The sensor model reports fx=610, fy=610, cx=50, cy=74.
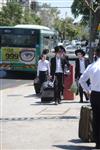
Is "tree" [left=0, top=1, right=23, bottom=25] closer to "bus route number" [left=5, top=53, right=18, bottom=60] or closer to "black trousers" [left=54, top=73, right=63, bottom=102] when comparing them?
"bus route number" [left=5, top=53, right=18, bottom=60]

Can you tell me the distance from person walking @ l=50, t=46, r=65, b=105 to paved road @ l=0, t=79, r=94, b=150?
372mm

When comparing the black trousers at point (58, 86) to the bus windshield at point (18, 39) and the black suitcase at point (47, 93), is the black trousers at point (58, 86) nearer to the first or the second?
the black suitcase at point (47, 93)

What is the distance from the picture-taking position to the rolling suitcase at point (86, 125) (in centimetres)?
1074

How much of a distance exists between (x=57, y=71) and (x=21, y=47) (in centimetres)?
1468

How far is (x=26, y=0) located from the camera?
391ft

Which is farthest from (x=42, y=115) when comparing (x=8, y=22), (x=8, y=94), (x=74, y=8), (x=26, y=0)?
(x=26, y=0)

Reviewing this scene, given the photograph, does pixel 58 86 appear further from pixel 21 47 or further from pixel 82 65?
pixel 21 47

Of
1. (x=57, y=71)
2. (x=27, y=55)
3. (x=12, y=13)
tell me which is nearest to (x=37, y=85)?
(x=57, y=71)

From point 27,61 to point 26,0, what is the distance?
285 ft

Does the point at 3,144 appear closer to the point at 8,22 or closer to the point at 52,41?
the point at 52,41

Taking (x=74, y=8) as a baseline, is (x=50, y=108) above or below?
below

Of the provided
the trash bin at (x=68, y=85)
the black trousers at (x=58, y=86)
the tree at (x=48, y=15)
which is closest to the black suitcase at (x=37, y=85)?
the trash bin at (x=68, y=85)

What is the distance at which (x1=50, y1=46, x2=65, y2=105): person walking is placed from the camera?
18891 millimetres


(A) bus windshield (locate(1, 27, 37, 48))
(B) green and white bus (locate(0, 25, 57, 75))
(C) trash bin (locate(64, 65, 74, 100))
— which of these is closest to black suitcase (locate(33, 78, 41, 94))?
(C) trash bin (locate(64, 65, 74, 100))
